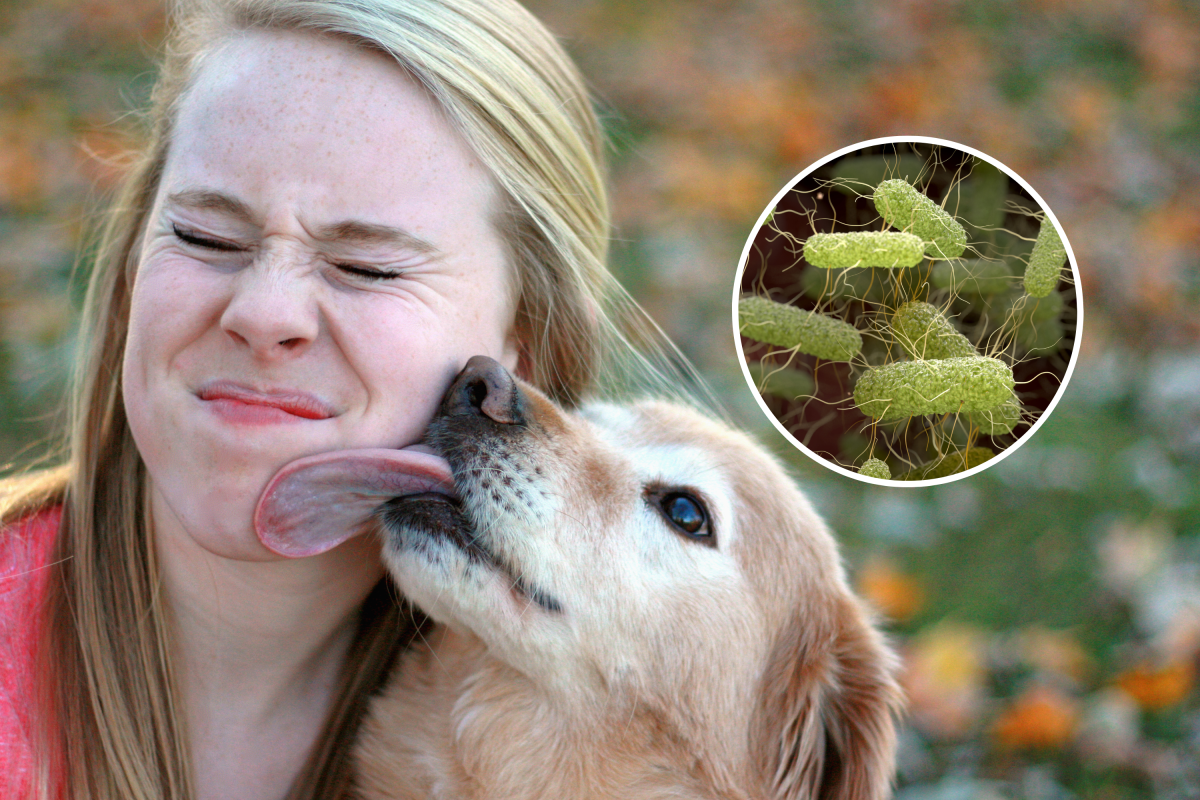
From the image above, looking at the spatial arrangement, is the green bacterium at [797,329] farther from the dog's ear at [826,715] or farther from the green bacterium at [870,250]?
the dog's ear at [826,715]

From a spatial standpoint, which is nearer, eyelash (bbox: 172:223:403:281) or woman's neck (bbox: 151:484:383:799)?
eyelash (bbox: 172:223:403:281)

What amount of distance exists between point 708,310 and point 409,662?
3.05 meters

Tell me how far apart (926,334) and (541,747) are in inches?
42.3

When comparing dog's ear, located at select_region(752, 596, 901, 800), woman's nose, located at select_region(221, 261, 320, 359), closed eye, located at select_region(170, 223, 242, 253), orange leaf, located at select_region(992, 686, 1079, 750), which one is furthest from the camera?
orange leaf, located at select_region(992, 686, 1079, 750)

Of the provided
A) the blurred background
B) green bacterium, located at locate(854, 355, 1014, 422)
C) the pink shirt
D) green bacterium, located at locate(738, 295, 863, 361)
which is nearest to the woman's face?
the pink shirt

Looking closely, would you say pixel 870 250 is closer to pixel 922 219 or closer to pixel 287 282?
pixel 922 219

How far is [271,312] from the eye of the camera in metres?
1.73

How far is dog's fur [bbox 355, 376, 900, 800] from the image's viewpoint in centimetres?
191

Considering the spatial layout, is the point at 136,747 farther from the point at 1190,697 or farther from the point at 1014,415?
the point at 1190,697

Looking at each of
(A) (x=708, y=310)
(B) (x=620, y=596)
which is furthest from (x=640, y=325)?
(A) (x=708, y=310)

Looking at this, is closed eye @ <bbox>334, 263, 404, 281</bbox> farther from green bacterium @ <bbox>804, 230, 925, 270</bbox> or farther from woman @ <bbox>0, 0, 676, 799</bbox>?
green bacterium @ <bbox>804, 230, 925, 270</bbox>

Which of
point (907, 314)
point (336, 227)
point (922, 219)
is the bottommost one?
point (336, 227)

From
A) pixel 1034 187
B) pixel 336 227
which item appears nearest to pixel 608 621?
pixel 336 227

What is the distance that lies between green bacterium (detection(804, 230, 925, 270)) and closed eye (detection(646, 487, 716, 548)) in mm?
536
